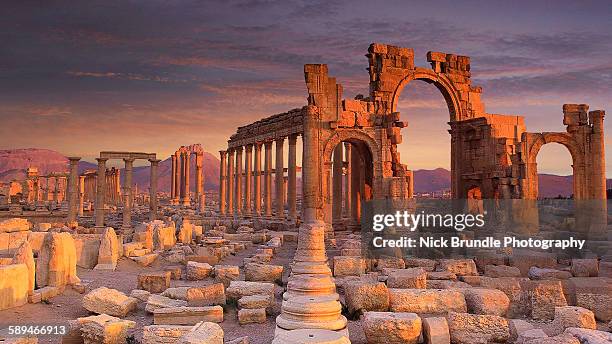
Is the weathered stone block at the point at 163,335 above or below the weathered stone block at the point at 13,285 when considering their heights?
below

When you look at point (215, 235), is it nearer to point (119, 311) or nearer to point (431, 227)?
point (431, 227)

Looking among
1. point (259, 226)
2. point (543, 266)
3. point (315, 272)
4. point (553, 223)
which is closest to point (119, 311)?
point (315, 272)

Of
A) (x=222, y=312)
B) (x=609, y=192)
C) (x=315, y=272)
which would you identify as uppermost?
(x=609, y=192)

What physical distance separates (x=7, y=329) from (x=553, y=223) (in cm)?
2510

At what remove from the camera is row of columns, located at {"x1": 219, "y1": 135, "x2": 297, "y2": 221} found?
27578 millimetres

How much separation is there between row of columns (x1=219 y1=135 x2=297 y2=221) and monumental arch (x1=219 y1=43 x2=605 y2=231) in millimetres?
182

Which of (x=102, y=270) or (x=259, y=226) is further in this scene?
(x=259, y=226)

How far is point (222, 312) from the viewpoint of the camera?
932cm

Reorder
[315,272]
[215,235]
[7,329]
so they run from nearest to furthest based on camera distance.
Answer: [7,329] < [315,272] < [215,235]

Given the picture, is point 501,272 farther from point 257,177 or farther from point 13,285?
point 257,177

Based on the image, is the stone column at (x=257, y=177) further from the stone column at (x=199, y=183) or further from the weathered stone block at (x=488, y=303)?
the weathered stone block at (x=488, y=303)

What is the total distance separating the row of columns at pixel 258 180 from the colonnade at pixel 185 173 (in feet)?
29.1

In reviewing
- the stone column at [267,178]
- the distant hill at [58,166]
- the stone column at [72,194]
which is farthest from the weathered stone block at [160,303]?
the distant hill at [58,166]

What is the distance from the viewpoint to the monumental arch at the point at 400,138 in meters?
23.9
